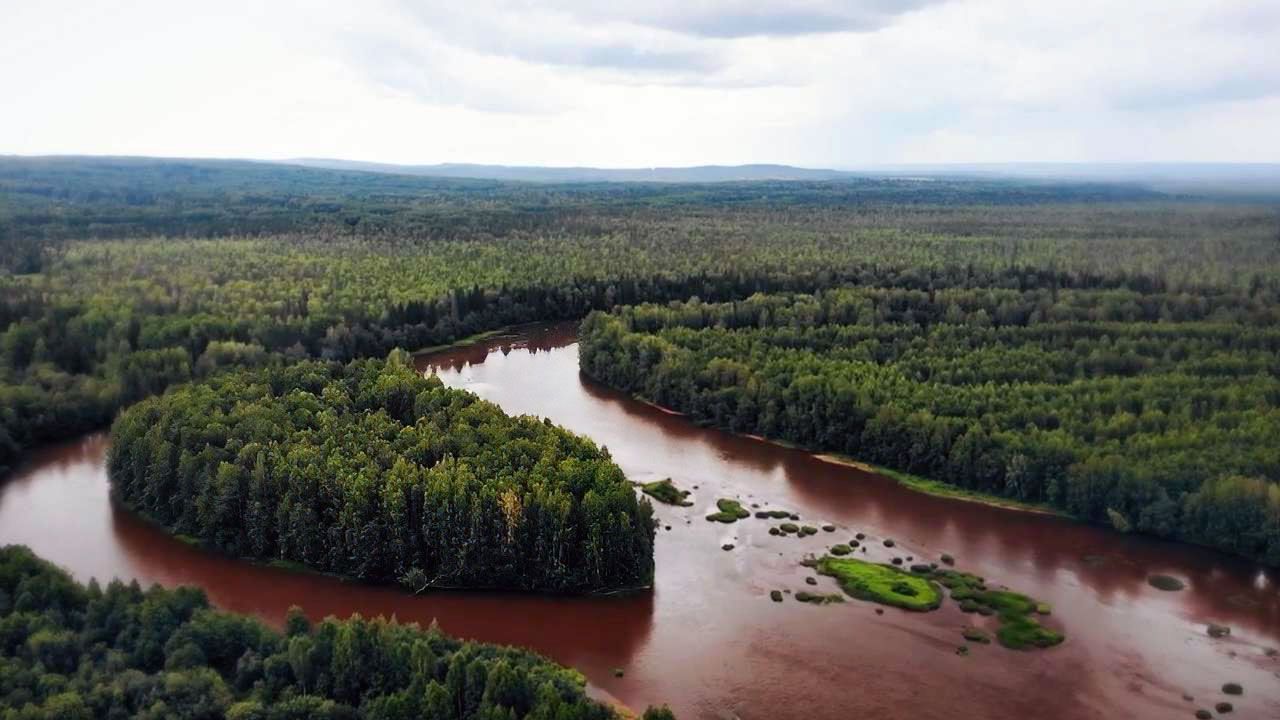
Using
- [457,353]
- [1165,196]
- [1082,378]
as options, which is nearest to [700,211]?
[1165,196]

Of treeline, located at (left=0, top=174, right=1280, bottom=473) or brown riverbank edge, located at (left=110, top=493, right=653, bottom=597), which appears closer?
brown riverbank edge, located at (left=110, top=493, right=653, bottom=597)

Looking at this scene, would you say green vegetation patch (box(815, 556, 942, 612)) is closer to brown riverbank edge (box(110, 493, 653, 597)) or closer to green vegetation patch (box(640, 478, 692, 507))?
brown riverbank edge (box(110, 493, 653, 597))

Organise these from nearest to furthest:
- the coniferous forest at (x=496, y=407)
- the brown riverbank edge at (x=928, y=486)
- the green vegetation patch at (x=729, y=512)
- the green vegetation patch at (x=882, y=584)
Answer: the coniferous forest at (x=496, y=407) < the green vegetation patch at (x=882, y=584) < the green vegetation patch at (x=729, y=512) < the brown riverbank edge at (x=928, y=486)

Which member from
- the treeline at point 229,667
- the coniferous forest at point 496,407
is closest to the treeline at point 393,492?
the coniferous forest at point 496,407

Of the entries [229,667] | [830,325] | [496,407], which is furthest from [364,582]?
[830,325]

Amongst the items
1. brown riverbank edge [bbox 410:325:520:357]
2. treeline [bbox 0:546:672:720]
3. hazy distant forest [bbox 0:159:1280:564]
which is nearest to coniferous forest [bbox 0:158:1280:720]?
treeline [bbox 0:546:672:720]

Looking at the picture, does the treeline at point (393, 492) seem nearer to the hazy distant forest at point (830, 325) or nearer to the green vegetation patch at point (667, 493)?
the green vegetation patch at point (667, 493)
